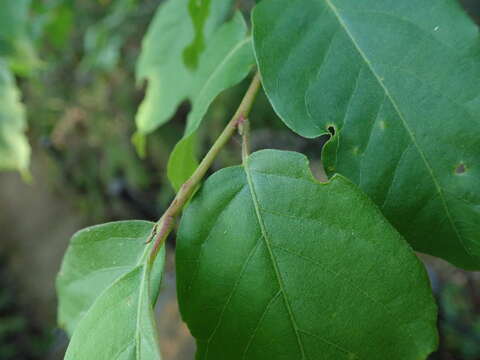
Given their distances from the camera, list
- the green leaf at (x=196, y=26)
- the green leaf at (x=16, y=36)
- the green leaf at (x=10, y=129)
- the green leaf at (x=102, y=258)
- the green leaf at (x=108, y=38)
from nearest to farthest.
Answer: the green leaf at (x=102, y=258)
the green leaf at (x=196, y=26)
the green leaf at (x=16, y=36)
the green leaf at (x=10, y=129)
the green leaf at (x=108, y=38)

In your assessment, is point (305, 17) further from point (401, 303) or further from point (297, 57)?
point (401, 303)

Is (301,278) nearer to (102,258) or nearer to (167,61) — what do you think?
(102,258)

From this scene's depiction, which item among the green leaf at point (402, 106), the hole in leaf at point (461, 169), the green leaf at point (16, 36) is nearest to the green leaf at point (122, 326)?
the green leaf at point (402, 106)

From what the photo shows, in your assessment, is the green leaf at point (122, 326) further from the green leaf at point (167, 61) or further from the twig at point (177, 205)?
the green leaf at point (167, 61)

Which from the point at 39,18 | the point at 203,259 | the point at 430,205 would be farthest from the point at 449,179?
the point at 39,18

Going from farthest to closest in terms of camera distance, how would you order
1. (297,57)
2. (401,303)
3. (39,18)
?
(39,18) < (297,57) < (401,303)

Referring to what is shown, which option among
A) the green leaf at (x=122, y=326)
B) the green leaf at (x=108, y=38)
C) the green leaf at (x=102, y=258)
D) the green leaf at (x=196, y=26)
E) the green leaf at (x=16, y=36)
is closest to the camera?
the green leaf at (x=122, y=326)
